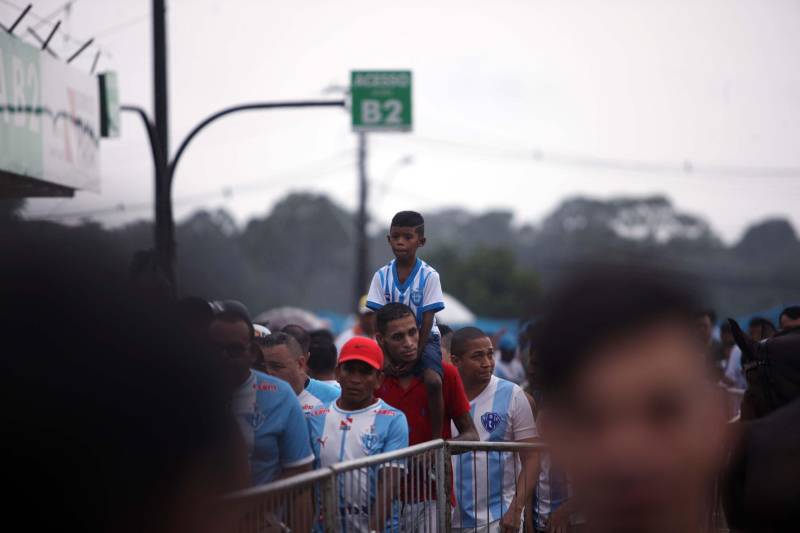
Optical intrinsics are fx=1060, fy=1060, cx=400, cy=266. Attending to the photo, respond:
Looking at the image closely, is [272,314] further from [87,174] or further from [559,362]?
[559,362]

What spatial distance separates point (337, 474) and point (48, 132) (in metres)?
9.81

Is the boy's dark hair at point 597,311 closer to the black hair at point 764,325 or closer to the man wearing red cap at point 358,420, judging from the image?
the man wearing red cap at point 358,420

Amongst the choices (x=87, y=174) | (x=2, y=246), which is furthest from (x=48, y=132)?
(x=2, y=246)

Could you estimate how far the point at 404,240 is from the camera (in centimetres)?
723

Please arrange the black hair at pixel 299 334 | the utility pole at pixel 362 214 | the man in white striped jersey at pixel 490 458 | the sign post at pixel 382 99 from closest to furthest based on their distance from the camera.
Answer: the man in white striped jersey at pixel 490 458
the black hair at pixel 299 334
the sign post at pixel 382 99
the utility pole at pixel 362 214

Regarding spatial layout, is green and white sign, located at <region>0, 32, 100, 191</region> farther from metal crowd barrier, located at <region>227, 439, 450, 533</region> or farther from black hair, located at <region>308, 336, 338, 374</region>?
metal crowd barrier, located at <region>227, 439, 450, 533</region>

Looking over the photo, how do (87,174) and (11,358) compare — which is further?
(87,174)

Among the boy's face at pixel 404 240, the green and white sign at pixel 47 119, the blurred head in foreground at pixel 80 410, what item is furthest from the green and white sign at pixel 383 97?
the blurred head in foreground at pixel 80 410

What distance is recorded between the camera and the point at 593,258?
159 centimetres

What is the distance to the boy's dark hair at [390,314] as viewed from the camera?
6.54 meters

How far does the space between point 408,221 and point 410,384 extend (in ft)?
3.86

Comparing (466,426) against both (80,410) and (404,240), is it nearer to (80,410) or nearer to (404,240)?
(404,240)

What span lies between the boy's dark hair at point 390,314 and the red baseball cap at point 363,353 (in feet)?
1.31

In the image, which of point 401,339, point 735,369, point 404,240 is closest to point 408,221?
point 404,240
